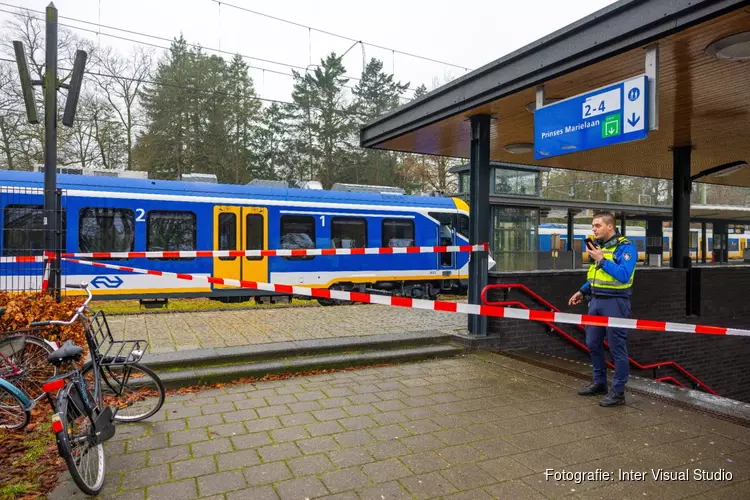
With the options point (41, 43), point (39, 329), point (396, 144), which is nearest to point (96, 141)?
point (41, 43)

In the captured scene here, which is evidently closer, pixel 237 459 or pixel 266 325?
pixel 237 459

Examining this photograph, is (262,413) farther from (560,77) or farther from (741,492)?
(560,77)

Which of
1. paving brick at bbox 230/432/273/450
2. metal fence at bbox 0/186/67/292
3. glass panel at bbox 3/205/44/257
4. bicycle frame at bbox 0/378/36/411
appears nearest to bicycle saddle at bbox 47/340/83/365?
bicycle frame at bbox 0/378/36/411

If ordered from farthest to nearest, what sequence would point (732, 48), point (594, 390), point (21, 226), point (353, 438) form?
point (21, 226)
point (594, 390)
point (732, 48)
point (353, 438)

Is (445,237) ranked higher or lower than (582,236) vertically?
lower

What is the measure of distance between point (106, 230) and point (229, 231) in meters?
2.43

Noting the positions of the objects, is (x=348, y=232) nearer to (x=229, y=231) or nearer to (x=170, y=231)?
(x=229, y=231)

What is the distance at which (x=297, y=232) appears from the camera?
1176 centimetres

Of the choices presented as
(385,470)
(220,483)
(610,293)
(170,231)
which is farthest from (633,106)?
(170,231)

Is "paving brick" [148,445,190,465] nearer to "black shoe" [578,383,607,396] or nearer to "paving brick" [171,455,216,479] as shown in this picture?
"paving brick" [171,455,216,479]

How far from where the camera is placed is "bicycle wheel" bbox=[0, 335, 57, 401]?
4.06 metres

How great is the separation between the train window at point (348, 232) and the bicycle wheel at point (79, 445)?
9.19 metres

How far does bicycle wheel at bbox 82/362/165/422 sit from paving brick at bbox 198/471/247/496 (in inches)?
48.1

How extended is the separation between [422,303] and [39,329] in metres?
3.51
